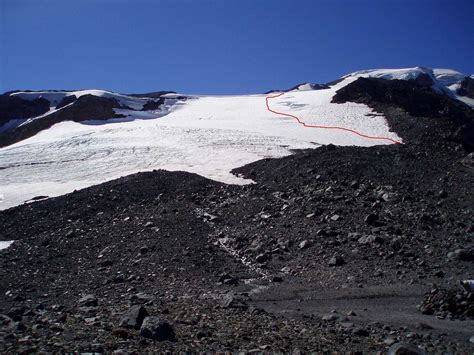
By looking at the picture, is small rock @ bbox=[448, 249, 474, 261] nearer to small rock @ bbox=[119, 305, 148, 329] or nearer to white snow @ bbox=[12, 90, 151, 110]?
small rock @ bbox=[119, 305, 148, 329]

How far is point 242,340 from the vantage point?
6.38 m

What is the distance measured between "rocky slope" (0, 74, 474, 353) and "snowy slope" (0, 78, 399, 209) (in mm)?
3653

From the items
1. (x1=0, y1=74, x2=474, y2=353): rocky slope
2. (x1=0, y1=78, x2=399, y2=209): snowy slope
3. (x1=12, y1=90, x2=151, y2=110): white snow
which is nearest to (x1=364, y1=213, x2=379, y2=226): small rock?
(x1=0, y1=74, x2=474, y2=353): rocky slope

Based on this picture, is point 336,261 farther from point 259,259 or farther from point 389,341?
point 389,341

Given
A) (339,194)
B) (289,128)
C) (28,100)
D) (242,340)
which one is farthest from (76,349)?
(28,100)

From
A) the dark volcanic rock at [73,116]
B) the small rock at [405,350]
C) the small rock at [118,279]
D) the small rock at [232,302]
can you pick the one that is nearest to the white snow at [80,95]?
the dark volcanic rock at [73,116]

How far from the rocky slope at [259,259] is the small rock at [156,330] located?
0.05 ft

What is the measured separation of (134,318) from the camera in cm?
668

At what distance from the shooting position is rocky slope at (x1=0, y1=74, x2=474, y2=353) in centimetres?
654

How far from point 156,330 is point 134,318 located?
0.57 m

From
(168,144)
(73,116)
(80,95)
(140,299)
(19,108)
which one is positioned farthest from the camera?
(19,108)

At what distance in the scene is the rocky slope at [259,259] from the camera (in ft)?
21.4

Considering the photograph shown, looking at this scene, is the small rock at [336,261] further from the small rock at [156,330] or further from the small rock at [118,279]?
the small rock at [156,330]

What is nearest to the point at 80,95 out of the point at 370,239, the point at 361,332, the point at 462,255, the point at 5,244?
the point at 5,244
